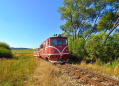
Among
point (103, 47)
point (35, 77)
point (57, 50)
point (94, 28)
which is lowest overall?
point (35, 77)

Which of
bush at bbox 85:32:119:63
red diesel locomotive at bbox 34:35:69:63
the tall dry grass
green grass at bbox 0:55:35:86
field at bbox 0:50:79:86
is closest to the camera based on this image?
the tall dry grass

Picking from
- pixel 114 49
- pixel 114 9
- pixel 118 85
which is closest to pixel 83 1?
pixel 114 9

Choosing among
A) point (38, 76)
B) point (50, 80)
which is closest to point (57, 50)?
point (38, 76)

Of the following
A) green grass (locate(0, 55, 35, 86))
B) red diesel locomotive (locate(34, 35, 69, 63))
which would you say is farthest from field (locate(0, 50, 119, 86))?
red diesel locomotive (locate(34, 35, 69, 63))

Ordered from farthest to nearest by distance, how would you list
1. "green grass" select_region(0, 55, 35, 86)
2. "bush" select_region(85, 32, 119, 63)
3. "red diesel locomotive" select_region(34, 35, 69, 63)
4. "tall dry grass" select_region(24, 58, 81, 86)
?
"red diesel locomotive" select_region(34, 35, 69, 63) → "bush" select_region(85, 32, 119, 63) → "green grass" select_region(0, 55, 35, 86) → "tall dry grass" select_region(24, 58, 81, 86)

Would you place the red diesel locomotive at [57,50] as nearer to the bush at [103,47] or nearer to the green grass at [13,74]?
the green grass at [13,74]

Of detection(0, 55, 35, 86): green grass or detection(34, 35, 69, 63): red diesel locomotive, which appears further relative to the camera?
detection(34, 35, 69, 63): red diesel locomotive

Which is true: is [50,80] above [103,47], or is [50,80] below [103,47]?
below

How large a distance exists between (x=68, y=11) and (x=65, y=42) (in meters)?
10.6

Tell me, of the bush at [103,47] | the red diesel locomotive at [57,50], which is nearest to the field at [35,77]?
the red diesel locomotive at [57,50]

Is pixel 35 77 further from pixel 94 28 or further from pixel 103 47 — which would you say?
pixel 94 28

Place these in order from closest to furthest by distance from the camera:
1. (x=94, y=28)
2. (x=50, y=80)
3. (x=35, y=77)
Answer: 1. (x=50, y=80)
2. (x=35, y=77)
3. (x=94, y=28)

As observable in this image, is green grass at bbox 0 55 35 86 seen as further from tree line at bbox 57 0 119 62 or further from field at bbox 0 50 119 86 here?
tree line at bbox 57 0 119 62

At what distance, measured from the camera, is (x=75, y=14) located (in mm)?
19547
